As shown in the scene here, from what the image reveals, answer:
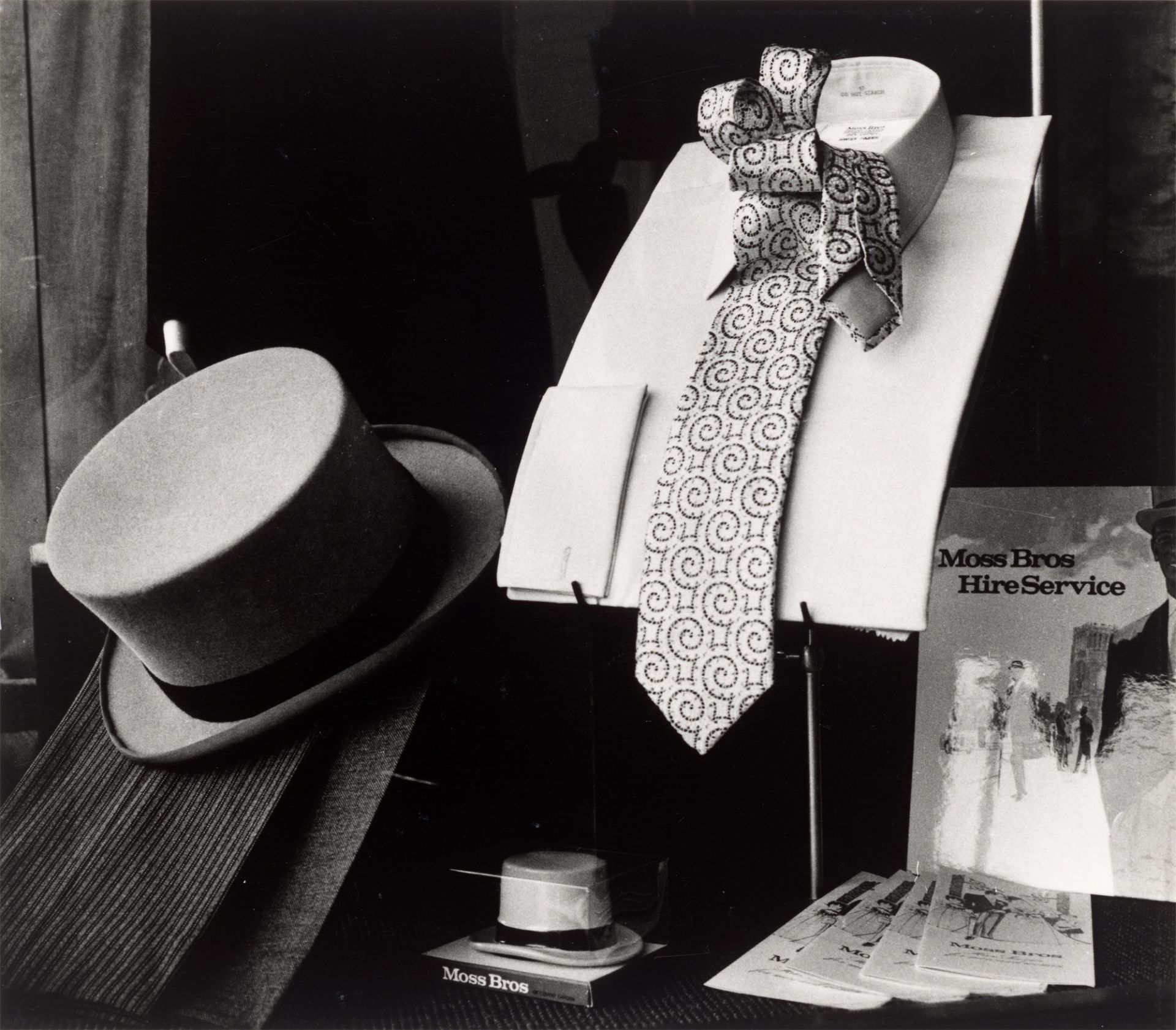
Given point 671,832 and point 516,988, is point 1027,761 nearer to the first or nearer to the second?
point 671,832

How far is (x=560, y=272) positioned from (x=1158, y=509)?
32.8 inches

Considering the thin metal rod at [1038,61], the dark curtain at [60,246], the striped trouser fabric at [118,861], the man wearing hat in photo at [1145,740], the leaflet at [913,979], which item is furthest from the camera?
the dark curtain at [60,246]

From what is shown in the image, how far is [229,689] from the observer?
110 cm

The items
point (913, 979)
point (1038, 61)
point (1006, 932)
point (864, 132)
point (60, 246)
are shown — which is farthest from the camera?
point (60, 246)

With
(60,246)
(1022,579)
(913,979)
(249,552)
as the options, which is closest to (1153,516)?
(1022,579)

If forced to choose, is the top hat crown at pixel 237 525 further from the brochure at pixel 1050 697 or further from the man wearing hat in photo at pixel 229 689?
the brochure at pixel 1050 697

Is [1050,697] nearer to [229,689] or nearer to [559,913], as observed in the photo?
[559,913]

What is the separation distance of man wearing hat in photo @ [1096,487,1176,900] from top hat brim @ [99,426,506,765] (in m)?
0.71

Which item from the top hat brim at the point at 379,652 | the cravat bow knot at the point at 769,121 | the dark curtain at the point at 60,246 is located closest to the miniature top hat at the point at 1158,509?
the cravat bow knot at the point at 769,121

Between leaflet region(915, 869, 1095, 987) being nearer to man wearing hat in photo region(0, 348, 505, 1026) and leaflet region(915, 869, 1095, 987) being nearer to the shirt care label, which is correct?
man wearing hat in photo region(0, 348, 505, 1026)

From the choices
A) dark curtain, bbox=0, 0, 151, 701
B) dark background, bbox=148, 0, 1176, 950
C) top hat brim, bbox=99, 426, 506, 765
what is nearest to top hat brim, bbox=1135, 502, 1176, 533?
dark background, bbox=148, 0, 1176, 950

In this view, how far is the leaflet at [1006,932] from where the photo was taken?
0.99m

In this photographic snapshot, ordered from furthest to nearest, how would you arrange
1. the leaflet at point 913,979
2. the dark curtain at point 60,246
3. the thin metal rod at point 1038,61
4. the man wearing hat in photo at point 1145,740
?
the dark curtain at point 60,246
the thin metal rod at point 1038,61
the man wearing hat in photo at point 1145,740
the leaflet at point 913,979

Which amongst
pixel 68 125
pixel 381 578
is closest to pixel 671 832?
pixel 381 578
